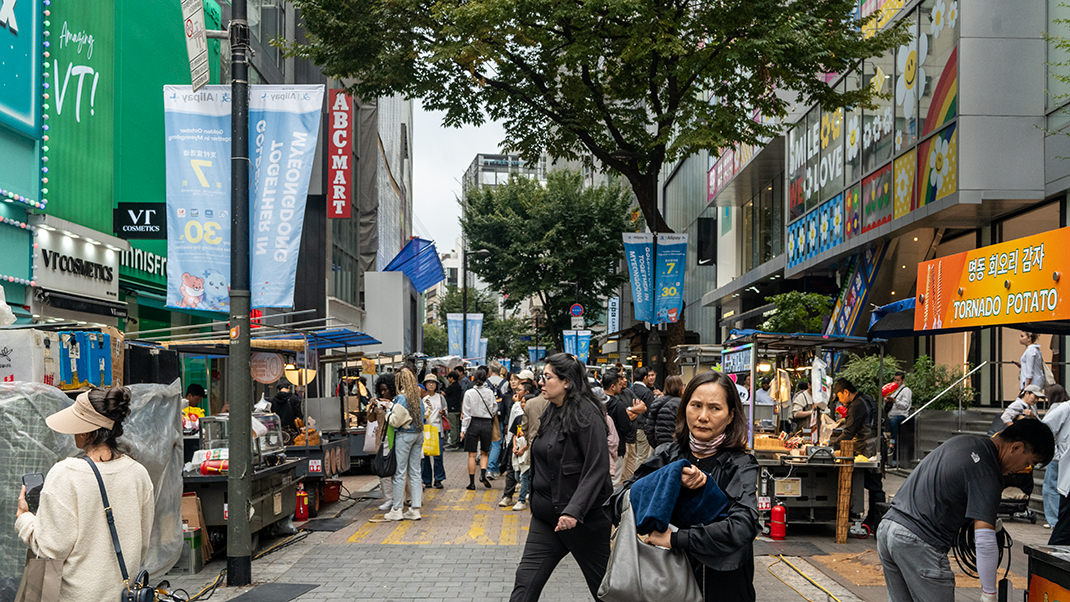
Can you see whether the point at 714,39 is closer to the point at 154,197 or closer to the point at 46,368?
the point at 154,197

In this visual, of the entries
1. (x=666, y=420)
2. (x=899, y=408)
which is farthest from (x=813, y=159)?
(x=666, y=420)

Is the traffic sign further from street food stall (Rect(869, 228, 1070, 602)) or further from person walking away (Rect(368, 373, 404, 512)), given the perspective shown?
street food stall (Rect(869, 228, 1070, 602))

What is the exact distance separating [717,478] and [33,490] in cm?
329

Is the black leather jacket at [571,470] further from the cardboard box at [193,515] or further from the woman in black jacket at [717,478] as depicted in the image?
the cardboard box at [193,515]

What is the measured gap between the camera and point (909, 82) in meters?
18.7

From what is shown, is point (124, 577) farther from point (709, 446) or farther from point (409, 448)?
point (409, 448)

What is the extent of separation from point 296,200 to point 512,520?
18.0 feet

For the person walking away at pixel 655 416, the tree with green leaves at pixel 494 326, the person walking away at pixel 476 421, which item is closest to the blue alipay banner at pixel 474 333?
the person walking away at pixel 476 421

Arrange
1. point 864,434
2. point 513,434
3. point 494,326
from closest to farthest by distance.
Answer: point 864,434 → point 513,434 → point 494,326

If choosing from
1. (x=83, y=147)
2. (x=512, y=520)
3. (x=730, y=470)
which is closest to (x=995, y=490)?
(x=730, y=470)

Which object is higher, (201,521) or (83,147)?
(83,147)

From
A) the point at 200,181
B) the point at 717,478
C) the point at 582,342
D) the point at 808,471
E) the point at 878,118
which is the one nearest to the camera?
the point at 717,478

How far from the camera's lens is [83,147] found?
1457cm

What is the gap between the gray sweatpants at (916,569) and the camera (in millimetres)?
4785
